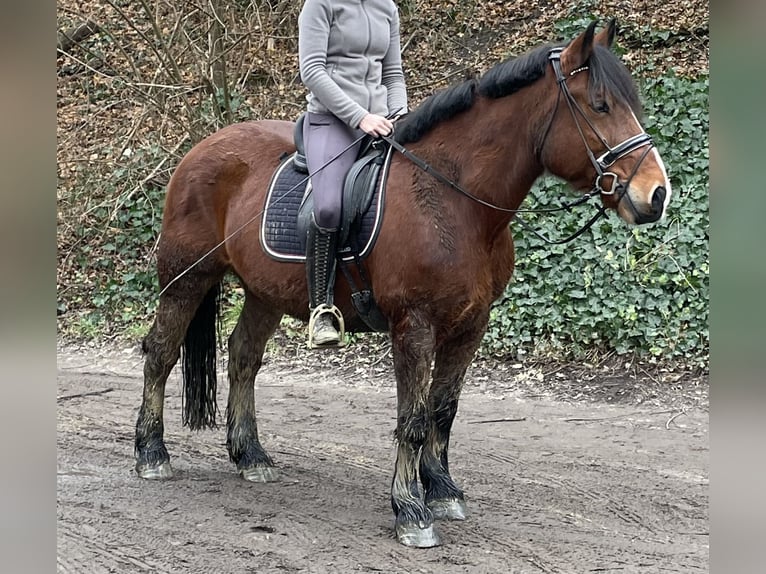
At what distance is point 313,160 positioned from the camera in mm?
4066

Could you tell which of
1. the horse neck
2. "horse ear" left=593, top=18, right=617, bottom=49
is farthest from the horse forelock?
the horse neck

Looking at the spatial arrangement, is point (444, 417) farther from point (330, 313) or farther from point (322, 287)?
point (322, 287)

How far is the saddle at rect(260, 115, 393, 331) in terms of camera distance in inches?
155

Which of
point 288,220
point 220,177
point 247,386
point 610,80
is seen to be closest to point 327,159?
point 288,220

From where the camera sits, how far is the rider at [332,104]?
3.94m

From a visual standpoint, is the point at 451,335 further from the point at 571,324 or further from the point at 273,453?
the point at 571,324

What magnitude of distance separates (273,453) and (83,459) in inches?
49.9

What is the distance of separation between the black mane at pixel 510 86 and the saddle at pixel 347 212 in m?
0.21

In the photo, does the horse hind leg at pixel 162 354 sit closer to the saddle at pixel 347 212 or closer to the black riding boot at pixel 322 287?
the saddle at pixel 347 212

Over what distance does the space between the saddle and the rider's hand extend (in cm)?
13

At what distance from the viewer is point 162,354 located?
5.08 m

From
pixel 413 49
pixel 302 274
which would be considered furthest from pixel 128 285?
pixel 302 274

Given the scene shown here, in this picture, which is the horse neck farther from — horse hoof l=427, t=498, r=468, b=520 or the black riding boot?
horse hoof l=427, t=498, r=468, b=520
